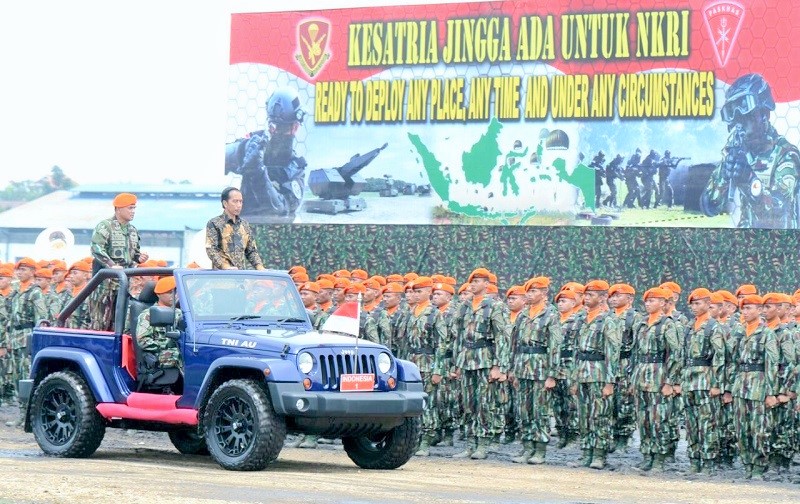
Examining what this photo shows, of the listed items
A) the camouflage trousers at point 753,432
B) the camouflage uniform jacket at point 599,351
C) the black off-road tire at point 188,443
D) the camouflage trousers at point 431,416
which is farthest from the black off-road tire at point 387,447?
the camouflage trousers at point 753,432

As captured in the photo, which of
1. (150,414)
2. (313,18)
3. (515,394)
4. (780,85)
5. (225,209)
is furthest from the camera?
(313,18)

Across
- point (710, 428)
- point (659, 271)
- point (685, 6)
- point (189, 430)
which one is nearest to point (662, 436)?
point (710, 428)

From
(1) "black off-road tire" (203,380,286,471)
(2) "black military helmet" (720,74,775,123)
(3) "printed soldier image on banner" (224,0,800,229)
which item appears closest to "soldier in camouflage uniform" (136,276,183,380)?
(1) "black off-road tire" (203,380,286,471)

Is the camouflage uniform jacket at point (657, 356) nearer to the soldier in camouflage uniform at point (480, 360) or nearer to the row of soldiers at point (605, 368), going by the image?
the row of soldiers at point (605, 368)

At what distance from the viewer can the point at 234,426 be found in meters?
12.9

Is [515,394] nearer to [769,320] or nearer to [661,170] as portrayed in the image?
[769,320]

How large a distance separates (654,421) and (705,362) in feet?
2.43

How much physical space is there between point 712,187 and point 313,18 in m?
7.51

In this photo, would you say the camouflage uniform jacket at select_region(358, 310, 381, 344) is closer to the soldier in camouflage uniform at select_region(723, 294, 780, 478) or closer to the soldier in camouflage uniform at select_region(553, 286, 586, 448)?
the soldier in camouflage uniform at select_region(553, 286, 586, 448)

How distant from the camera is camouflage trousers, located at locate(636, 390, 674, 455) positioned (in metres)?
15.3

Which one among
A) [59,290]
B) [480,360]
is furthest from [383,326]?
[59,290]

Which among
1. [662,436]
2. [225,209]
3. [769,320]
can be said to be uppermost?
[225,209]

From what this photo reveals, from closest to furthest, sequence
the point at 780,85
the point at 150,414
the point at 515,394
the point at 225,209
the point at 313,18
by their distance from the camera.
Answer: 1. the point at 150,414
2. the point at 225,209
3. the point at 515,394
4. the point at 780,85
5. the point at 313,18

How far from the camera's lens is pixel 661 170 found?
24.5 meters
